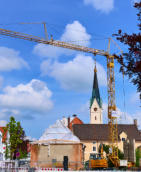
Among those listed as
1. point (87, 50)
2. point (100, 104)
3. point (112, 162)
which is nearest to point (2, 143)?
point (112, 162)

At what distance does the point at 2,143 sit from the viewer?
5800cm

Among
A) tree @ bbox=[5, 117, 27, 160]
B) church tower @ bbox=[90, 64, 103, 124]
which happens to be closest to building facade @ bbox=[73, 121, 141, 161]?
church tower @ bbox=[90, 64, 103, 124]

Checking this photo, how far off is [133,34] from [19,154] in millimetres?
36177

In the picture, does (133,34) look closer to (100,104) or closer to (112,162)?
(112,162)

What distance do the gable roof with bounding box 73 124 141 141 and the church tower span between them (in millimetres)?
24538

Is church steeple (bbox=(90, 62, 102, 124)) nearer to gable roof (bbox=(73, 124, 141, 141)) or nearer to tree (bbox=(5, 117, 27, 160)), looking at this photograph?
gable roof (bbox=(73, 124, 141, 141))

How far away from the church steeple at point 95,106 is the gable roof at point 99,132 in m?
24.5

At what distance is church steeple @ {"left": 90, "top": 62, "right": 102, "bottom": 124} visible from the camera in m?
108

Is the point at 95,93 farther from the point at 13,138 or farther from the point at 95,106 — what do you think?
the point at 13,138

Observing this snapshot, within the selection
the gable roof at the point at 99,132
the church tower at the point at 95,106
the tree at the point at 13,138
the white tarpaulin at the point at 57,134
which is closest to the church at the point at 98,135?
the gable roof at the point at 99,132

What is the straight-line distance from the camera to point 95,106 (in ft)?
362

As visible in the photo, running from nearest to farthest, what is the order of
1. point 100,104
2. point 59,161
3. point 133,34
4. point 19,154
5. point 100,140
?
1. point 133,34
2. point 59,161
3. point 19,154
4. point 100,140
5. point 100,104

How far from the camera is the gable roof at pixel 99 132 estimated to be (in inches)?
3019

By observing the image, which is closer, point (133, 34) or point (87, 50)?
point (133, 34)
